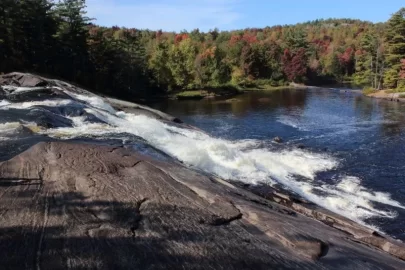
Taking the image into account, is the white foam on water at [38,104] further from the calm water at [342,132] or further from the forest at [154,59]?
the forest at [154,59]

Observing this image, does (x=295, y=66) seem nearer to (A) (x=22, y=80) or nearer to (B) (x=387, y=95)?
(B) (x=387, y=95)

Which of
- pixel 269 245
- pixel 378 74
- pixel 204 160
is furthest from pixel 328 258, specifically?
pixel 378 74

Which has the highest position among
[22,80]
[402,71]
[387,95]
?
[402,71]

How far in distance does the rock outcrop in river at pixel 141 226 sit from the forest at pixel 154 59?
125 feet

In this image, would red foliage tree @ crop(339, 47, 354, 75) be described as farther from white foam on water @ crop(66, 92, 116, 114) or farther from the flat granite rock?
the flat granite rock

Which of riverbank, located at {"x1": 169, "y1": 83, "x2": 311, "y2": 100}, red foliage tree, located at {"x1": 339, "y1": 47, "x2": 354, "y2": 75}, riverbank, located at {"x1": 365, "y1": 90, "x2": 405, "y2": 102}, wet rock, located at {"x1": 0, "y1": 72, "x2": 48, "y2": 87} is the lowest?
riverbank, located at {"x1": 169, "y1": 83, "x2": 311, "y2": 100}

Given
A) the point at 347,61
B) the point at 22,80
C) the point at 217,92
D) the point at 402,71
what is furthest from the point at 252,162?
the point at 347,61

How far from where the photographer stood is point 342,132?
1223 inches

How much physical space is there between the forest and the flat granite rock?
126ft

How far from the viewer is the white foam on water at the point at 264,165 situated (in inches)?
599

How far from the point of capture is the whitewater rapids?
49.9ft

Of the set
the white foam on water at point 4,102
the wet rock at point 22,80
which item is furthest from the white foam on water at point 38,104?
the wet rock at point 22,80

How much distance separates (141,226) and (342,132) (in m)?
27.1

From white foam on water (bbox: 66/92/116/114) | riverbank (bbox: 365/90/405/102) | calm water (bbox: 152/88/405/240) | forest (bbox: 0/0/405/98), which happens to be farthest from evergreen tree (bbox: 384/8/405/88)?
white foam on water (bbox: 66/92/116/114)
